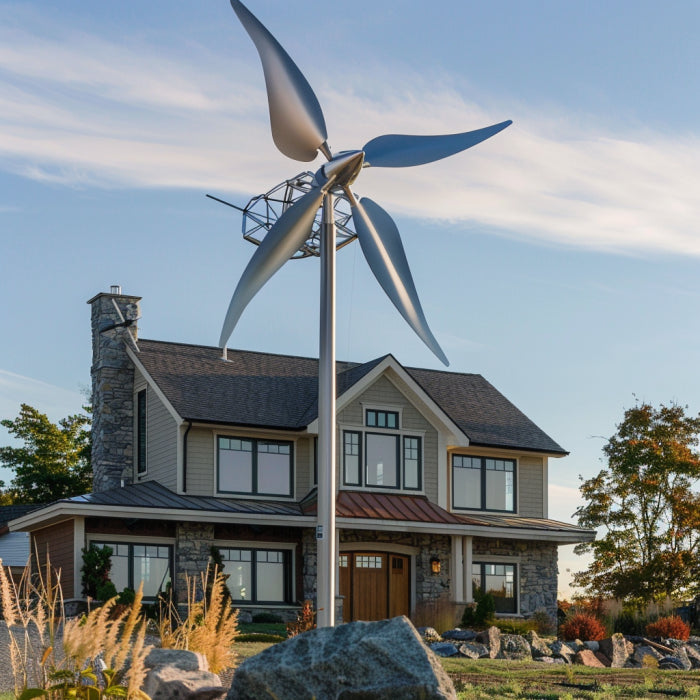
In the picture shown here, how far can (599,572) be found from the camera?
3594 centimetres

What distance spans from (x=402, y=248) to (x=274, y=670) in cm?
901

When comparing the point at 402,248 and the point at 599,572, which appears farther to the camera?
the point at 599,572

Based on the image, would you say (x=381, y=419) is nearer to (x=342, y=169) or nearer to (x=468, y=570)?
(x=468, y=570)

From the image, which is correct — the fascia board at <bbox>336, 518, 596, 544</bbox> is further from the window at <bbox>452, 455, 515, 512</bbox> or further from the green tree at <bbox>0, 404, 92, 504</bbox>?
the green tree at <bbox>0, 404, 92, 504</bbox>

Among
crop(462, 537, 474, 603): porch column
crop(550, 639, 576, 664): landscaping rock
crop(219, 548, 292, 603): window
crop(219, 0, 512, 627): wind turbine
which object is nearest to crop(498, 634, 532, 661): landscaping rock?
crop(550, 639, 576, 664): landscaping rock

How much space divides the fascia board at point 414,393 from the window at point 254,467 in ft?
6.52

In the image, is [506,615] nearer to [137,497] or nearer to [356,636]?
[137,497]

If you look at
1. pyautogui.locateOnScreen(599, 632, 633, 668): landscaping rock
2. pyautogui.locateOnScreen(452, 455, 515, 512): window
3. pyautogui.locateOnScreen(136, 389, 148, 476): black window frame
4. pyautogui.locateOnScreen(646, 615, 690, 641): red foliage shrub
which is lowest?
pyautogui.locateOnScreen(646, 615, 690, 641): red foliage shrub

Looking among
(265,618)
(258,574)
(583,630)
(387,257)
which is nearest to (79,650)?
(387,257)

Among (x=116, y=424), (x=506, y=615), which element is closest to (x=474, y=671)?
(x=506, y=615)

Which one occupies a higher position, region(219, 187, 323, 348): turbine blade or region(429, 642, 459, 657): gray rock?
region(219, 187, 323, 348): turbine blade

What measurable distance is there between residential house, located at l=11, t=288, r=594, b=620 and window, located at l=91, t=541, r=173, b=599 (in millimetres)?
36

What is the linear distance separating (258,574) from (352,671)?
20.2m

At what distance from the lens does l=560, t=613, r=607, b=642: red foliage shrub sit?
24.1 m
